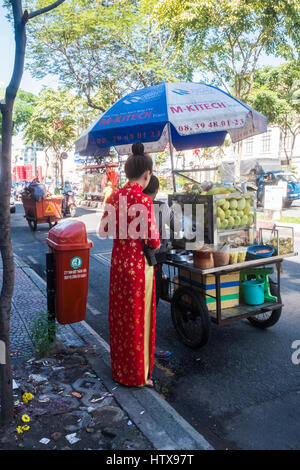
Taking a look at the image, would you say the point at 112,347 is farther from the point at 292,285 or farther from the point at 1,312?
the point at 292,285

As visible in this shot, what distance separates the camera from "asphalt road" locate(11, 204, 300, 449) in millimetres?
2869

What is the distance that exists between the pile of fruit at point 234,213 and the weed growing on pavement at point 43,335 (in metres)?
2.05

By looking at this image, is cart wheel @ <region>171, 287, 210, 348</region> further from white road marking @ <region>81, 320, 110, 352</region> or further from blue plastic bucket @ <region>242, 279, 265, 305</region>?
white road marking @ <region>81, 320, 110, 352</region>

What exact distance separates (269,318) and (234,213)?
52.9 inches

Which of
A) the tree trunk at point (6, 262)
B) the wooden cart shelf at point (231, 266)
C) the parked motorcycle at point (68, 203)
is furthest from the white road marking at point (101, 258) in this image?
the parked motorcycle at point (68, 203)

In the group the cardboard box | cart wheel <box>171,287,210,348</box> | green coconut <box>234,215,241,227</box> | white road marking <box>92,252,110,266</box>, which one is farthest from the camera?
white road marking <box>92,252,110,266</box>

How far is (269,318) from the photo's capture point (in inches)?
185

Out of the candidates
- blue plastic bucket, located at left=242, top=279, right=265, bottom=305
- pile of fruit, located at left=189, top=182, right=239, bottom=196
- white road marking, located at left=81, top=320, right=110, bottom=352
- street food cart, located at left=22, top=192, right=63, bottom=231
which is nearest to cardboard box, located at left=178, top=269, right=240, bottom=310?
blue plastic bucket, located at left=242, top=279, right=265, bottom=305

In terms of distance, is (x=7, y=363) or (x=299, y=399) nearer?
(x=7, y=363)

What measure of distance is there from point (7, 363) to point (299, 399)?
235 centimetres

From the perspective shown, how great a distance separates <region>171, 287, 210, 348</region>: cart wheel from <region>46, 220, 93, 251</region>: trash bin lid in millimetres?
1226

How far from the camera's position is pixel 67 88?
63.9 ft

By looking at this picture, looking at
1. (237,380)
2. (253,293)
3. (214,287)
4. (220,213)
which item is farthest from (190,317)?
(220,213)
